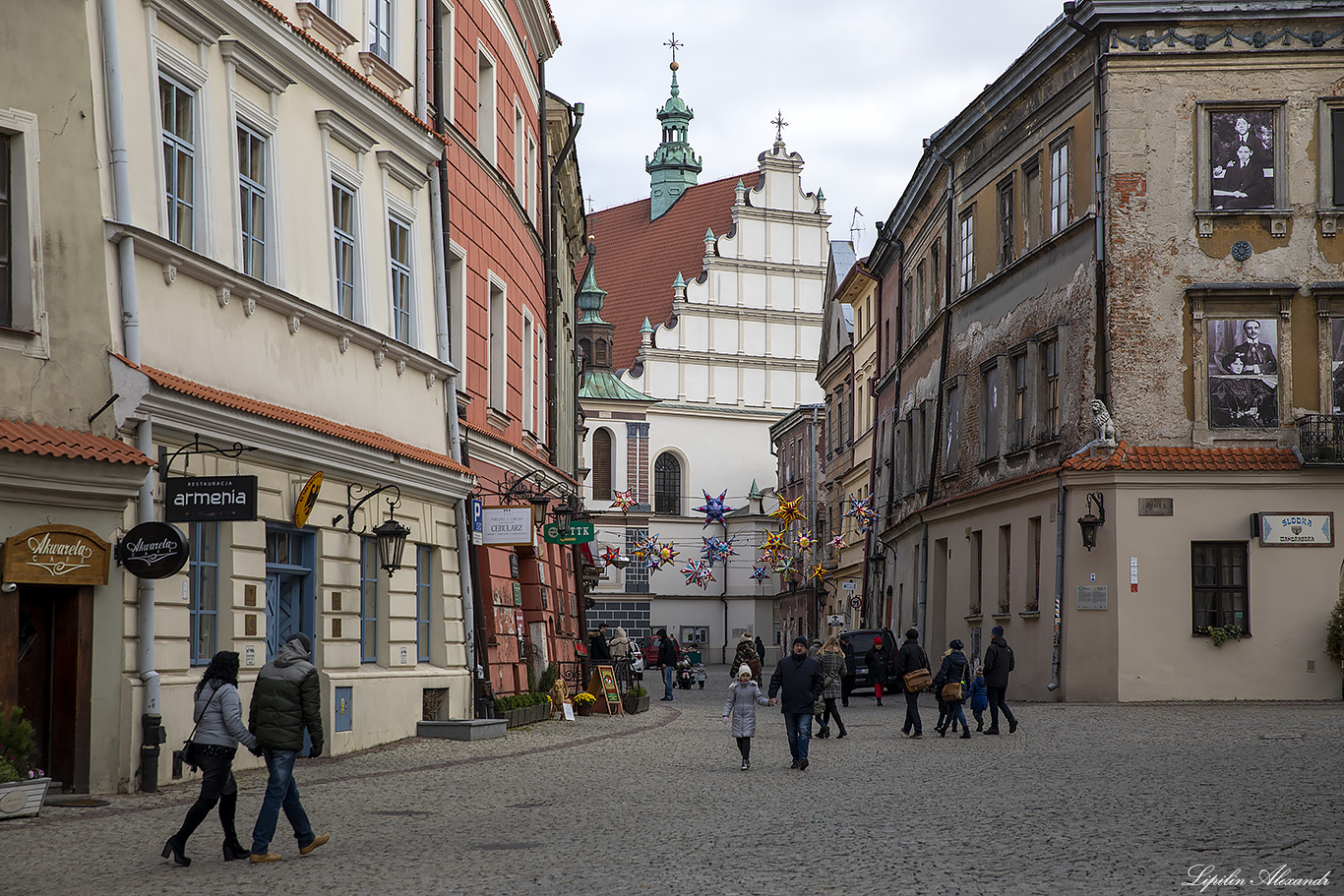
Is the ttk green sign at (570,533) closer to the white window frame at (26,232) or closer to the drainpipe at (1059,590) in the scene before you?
the drainpipe at (1059,590)

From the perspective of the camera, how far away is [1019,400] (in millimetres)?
32375

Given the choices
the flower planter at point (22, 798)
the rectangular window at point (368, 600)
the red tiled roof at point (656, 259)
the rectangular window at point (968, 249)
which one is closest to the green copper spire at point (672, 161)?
the red tiled roof at point (656, 259)

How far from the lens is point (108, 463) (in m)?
13.3

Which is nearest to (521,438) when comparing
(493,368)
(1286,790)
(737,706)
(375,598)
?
(493,368)

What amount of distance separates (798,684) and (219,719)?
8976 millimetres

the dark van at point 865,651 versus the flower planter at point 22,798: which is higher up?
the flower planter at point 22,798

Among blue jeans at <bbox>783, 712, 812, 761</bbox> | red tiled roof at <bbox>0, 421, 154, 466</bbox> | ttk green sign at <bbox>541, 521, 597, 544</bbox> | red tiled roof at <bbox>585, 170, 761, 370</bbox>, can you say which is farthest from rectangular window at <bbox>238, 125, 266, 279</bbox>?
red tiled roof at <bbox>585, 170, 761, 370</bbox>

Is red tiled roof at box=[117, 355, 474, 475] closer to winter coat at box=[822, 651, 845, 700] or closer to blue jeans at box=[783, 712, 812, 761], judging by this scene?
blue jeans at box=[783, 712, 812, 761]

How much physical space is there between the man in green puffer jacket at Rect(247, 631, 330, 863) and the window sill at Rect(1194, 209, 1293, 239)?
69.7ft

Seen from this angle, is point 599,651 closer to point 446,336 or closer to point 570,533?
point 570,533

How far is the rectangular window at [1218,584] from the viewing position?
27.2 meters

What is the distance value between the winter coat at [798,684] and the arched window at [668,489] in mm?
60990

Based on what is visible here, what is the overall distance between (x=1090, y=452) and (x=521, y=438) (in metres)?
9.86

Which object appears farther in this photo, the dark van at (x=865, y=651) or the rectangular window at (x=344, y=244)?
the dark van at (x=865, y=651)
